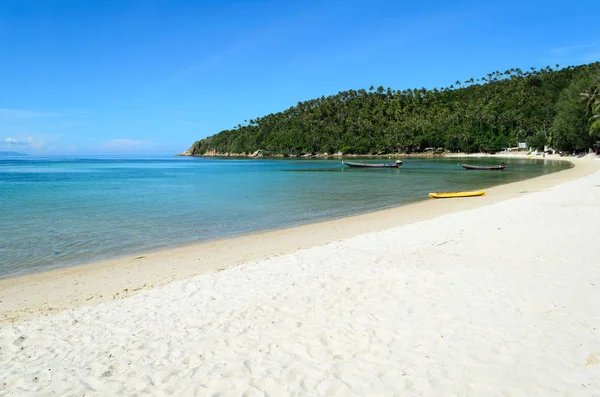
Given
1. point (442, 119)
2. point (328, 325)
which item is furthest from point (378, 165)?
point (442, 119)

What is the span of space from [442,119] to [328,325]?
521 feet

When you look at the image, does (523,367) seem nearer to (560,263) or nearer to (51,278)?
(560,263)

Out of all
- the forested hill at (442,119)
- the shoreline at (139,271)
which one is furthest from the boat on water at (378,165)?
the shoreline at (139,271)

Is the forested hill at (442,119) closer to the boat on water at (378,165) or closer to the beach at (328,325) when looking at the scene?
the boat on water at (378,165)

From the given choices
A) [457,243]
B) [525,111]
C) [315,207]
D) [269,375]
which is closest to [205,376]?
[269,375]

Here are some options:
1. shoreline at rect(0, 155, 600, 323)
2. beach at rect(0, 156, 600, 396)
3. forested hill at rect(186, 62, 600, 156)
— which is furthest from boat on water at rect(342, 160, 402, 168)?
beach at rect(0, 156, 600, 396)

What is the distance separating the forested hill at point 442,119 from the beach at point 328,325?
316 ft

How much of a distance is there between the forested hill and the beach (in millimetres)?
96205

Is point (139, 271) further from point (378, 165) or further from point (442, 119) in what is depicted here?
point (442, 119)

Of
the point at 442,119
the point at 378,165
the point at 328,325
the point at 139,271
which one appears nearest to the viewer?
the point at 328,325

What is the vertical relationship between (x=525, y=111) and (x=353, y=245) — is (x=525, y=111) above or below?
above

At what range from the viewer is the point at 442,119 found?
152125mm

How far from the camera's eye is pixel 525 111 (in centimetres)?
14050

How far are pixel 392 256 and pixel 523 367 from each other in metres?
5.23
